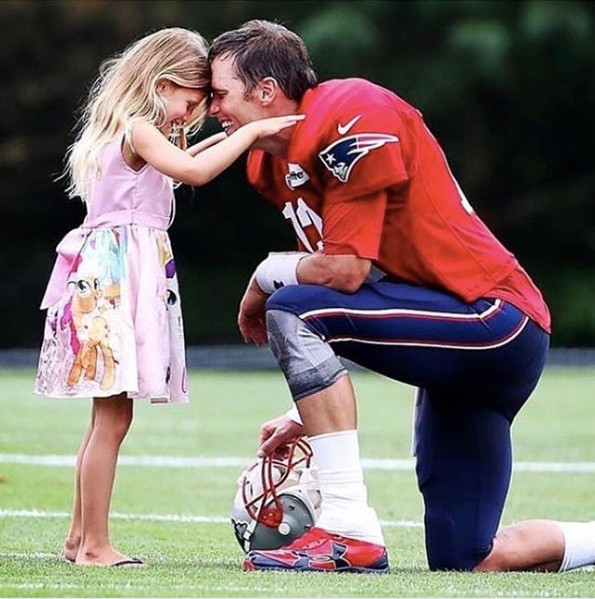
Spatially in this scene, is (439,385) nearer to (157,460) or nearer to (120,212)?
(120,212)

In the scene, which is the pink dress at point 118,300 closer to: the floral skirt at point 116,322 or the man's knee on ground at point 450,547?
the floral skirt at point 116,322

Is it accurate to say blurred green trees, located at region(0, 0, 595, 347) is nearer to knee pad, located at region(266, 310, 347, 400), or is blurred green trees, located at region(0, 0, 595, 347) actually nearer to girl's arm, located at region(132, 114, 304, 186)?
girl's arm, located at region(132, 114, 304, 186)

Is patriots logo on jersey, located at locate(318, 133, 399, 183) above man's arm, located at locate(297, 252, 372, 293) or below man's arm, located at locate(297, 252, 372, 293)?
above

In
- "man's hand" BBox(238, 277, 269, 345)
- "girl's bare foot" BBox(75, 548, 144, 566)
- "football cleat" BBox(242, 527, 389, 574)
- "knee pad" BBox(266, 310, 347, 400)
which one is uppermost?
"man's hand" BBox(238, 277, 269, 345)

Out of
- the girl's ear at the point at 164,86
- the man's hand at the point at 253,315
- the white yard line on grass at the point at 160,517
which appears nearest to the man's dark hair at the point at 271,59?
the girl's ear at the point at 164,86

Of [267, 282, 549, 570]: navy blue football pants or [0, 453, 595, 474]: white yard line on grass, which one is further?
[0, 453, 595, 474]: white yard line on grass

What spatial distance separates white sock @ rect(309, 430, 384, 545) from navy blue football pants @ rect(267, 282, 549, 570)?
26 cm

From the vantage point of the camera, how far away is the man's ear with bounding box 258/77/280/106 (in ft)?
16.4

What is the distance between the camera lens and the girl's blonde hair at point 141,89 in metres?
5.20

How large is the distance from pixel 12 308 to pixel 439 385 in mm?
21387

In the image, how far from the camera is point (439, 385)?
193 inches

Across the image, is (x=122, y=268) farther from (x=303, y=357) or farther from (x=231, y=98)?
(x=303, y=357)

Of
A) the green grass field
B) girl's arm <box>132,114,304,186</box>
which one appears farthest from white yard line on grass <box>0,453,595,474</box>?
girl's arm <box>132,114,304,186</box>

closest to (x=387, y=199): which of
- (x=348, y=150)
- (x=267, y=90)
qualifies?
(x=348, y=150)
